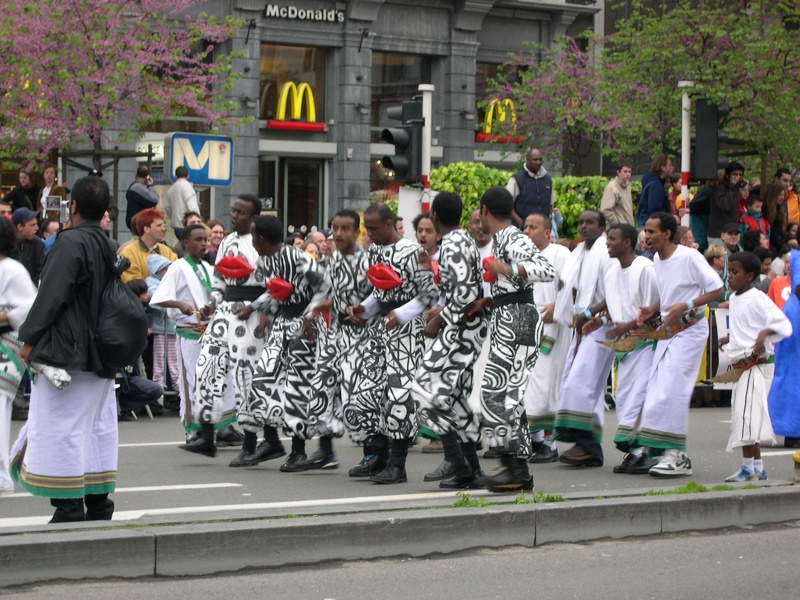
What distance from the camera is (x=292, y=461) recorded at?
10883mm

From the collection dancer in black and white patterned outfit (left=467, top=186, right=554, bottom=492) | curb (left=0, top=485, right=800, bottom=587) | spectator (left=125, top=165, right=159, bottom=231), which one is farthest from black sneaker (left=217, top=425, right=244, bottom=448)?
spectator (left=125, top=165, right=159, bottom=231)

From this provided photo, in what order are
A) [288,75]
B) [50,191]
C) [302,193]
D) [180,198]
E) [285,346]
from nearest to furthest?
[285,346], [180,198], [50,191], [288,75], [302,193]

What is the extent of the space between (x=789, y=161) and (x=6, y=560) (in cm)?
2096

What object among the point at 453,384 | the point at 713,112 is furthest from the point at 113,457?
the point at 713,112

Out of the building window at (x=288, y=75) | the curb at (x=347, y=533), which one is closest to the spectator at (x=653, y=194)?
the curb at (x=347, y=533)

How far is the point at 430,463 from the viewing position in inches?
453

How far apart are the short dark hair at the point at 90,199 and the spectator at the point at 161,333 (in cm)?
724

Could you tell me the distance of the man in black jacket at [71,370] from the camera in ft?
24.3

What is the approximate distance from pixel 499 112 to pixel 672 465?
87.1ft

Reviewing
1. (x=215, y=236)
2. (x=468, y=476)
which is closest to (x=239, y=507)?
(x=468, y=476)

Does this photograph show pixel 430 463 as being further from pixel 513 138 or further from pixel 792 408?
pixel 513 138

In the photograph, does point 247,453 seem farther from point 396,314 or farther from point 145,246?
point 145,246

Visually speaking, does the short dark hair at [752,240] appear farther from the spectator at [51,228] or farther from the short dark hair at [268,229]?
the short dark hair at [268,229]

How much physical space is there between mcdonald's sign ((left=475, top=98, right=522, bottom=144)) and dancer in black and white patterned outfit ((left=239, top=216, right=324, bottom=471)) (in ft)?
82.5
